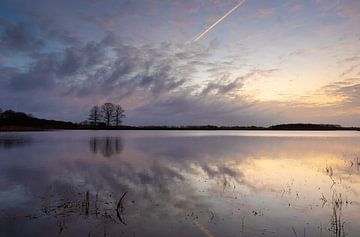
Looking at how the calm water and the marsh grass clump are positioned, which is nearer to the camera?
the marsh grass clump


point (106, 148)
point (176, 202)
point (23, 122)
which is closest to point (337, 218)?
point (176, 202)

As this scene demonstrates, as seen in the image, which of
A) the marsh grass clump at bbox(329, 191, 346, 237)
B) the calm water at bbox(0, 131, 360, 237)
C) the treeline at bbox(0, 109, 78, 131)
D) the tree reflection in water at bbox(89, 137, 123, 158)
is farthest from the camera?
the treeline at bbox(0, 109, 78, 131)

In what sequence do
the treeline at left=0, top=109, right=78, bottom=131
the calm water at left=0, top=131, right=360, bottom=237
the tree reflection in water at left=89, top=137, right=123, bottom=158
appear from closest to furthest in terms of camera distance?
the calm water at left=0, top=131, right=360, bottom=237
the tree reflection in water at left=89, top=137, right=123, bottom=158
the treeline at left=0, top=109, right=78, bottom=131

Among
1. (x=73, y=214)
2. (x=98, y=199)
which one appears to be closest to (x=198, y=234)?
(x=73, y=214)

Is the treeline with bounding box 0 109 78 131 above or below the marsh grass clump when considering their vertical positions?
above

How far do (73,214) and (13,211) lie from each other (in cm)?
135

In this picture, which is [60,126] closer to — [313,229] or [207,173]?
[207,173]

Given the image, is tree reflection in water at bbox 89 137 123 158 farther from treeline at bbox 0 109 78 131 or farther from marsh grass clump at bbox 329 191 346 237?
treeline at bbox 0 109 78 131

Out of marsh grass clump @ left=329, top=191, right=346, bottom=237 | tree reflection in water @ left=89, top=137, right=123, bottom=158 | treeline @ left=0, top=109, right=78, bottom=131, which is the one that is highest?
treeline @ left=0, top=109, right=78, bottom=131

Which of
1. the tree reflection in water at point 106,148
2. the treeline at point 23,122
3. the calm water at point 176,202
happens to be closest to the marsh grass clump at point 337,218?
the calm water at point 176,202

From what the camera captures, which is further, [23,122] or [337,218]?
[23,122]

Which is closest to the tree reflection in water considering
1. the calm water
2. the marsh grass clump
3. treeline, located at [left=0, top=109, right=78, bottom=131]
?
the calm water

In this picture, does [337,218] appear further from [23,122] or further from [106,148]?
[23,122]

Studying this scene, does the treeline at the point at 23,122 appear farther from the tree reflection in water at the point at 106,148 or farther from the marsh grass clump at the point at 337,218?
the marsh grass clump at the point at 337,218
